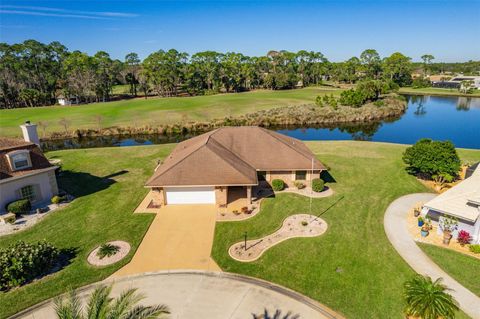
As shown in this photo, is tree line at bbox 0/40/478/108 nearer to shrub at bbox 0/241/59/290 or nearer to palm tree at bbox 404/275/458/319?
shrub at bbox 0/241/59/290

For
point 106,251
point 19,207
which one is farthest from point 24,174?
point 106,251

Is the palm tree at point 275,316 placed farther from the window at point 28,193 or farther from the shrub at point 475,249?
the window at point 28,193

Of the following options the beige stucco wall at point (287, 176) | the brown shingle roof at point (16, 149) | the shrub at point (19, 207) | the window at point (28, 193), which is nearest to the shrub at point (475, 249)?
the beige stucco wall at point (287, 176)

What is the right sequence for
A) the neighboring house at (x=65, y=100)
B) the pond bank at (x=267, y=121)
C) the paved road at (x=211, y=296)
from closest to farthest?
the paved road at (x=211, y=296) < the pond bank at (x=267, y=121) < the neighboring house at (x=65, y=100)

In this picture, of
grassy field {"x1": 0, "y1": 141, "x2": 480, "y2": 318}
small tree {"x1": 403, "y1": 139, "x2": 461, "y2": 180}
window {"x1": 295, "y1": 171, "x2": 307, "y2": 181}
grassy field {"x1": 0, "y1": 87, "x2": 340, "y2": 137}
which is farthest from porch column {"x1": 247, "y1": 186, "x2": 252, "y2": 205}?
grassy field {"x1": 0, "y1": 87, "x2": 340, "y2": 137}

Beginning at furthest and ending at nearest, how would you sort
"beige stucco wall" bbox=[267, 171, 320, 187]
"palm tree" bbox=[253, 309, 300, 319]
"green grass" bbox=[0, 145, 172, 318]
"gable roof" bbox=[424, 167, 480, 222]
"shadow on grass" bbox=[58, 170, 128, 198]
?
"shadow on grass" bbox=[58, 170, 128, 198], "beige stucco wall" bbox=[267, 171, 320, 187], "gable roof" bbox=[424, 167, 480, 222], "green grass" bbox=[0, 145, 172, 318], "palm tree" bbox=[253, 309, 300, 319]

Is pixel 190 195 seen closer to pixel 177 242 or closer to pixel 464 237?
pixel 177 242
